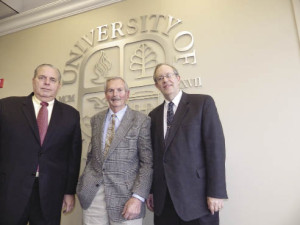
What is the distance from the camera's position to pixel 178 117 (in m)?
1.60

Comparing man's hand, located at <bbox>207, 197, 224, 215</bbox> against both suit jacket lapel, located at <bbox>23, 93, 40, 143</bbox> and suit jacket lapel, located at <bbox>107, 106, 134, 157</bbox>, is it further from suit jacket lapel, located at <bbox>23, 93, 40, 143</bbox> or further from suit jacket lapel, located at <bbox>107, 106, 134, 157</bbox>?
suit jacket lapel, located at <bbox>23, 93, 40, 143</bbox>

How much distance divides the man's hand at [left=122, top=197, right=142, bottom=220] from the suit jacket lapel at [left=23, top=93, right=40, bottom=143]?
75cm

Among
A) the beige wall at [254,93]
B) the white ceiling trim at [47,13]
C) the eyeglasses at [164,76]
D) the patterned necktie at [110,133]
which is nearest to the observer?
the patterned necktie at [110,133]

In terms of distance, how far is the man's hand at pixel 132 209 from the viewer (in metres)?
1.41

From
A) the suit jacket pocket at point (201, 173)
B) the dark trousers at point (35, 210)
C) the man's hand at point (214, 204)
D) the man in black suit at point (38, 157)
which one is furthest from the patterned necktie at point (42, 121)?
the man's hand at point (214, 204)

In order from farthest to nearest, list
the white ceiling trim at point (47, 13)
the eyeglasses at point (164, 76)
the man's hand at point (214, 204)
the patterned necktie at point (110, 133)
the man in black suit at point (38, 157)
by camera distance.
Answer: the white ceiling trim at point (47, 13)
the eyeglasses at point (164, 76)
the patterned necktie at point (110, 133)
the man in black suit at point (38, 157)
the man's hand at point (214, 204)

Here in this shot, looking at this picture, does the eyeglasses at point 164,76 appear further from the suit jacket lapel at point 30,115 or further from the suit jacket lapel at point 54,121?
the suit jacket lapel at point 30,115

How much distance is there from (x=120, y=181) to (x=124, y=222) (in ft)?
0.81

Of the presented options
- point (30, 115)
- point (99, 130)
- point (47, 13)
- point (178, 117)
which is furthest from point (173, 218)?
point (47, 13)

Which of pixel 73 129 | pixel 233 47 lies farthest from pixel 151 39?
pixel 73 129

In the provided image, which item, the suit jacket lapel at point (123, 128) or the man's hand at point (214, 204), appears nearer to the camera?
the man's hand at point (214, 204)

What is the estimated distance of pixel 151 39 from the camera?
2.45m

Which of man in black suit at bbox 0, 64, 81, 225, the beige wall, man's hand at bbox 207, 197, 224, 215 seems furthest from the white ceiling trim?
man's hand at bbox 207, 197, 224, 215

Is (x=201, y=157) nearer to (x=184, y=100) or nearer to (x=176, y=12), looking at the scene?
(x=184, y=100)
